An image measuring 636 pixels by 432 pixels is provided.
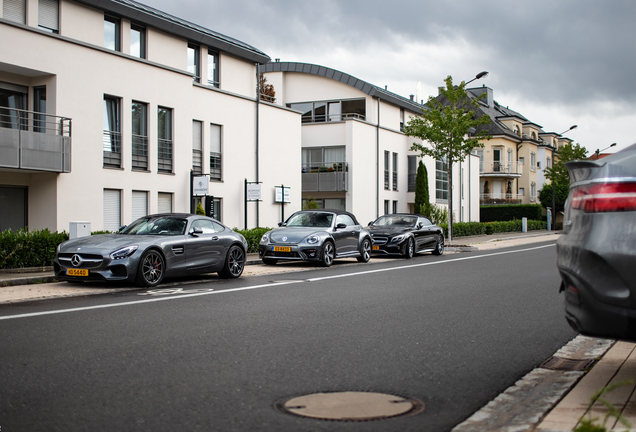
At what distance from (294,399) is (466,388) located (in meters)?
1.30

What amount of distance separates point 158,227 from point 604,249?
1062 centimetres

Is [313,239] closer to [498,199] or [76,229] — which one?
[76,229]

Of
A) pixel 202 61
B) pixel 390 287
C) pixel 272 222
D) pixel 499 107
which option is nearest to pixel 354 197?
pixel 272 222

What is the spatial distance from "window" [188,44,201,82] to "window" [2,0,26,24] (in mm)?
7360

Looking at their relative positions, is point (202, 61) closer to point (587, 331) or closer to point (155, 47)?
point (155, 47)

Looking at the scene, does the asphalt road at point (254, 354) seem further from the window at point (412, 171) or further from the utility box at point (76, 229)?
the window at point (412, 171)

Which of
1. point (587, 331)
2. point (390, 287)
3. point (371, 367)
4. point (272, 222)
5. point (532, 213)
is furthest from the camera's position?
point (532, 213)

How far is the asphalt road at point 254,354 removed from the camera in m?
4.18

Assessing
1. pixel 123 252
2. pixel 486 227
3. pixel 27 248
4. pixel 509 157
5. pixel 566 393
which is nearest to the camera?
pixel 566 393

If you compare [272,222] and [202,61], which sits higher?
[202,61]

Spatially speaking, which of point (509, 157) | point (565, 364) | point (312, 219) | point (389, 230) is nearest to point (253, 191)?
point (389, 230)

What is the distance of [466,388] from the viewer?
484cm

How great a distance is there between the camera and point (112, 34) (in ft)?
74.3

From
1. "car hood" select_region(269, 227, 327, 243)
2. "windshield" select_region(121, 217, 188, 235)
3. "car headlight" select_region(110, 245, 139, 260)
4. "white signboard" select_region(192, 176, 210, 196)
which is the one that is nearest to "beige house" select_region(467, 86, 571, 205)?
"white signboard" select_region(192, 176, 210, 196)
